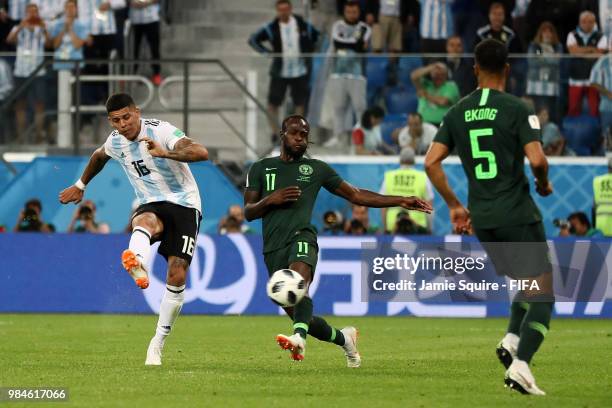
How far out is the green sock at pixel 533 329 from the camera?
8.95 metres

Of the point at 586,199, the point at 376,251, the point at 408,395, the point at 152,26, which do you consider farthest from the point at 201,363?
the point at 152,26

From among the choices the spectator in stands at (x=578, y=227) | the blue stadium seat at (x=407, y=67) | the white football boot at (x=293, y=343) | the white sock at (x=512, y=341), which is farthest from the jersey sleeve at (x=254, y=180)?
the blue stadium seat at (x=407, y=67)

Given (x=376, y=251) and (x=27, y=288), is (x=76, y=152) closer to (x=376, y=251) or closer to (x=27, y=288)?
(x=27, y=288)

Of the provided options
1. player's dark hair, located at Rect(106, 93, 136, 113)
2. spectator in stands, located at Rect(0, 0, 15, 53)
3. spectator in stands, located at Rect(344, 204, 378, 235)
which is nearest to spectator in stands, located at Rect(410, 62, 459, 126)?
spectator in stands, located at Rect(344, 204, 378, 235)

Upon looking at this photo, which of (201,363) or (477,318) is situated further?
(477,318)

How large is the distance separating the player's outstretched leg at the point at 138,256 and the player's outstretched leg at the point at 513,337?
3039mm

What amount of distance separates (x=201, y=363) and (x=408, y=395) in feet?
10.2

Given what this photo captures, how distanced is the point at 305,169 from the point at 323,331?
54.9 inches

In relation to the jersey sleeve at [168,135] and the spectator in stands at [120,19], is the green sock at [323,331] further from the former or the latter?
the spectator in stands at [120,19]

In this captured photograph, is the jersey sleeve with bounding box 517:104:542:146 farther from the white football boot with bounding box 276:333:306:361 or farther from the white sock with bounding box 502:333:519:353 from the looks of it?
the white football boot with bounding box 276:333:306:361

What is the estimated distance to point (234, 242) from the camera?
20.4m

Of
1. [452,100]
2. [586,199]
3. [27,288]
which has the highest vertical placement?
[452,100]

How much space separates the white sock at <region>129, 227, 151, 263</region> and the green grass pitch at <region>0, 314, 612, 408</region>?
37.9 inches

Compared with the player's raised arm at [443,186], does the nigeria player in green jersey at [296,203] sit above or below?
below
